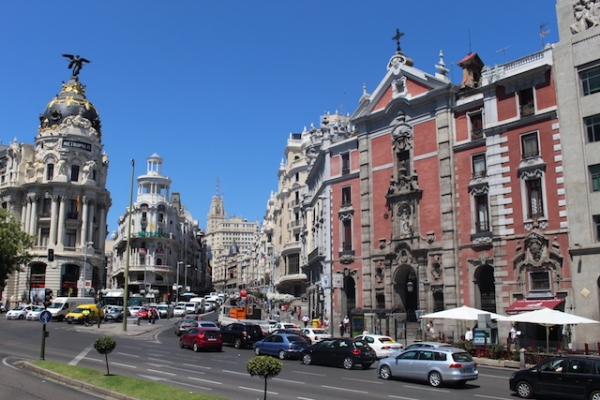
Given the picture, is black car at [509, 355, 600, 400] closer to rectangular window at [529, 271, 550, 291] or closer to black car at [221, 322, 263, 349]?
rectangular window at [529, 271, 550, 291]

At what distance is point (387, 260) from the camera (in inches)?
1753

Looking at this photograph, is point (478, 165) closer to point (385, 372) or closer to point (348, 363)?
point (348, 363)

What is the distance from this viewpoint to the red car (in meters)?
32.7

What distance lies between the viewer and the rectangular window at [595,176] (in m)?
32.7

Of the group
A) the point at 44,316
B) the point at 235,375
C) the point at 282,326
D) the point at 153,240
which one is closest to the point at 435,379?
the point at 235,375

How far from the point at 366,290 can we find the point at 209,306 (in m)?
57.7

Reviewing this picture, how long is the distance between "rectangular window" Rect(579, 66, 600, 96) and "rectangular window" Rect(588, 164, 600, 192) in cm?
442

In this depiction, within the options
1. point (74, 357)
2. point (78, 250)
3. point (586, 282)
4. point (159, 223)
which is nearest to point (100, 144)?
point (78, 250)

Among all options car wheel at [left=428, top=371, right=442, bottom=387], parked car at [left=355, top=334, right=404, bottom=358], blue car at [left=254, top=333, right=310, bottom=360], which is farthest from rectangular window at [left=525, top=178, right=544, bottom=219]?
car wheel at [left=428, top=371, right=442, bottom=387]

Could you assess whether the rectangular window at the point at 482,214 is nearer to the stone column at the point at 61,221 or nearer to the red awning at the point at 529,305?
the red awning at the point at 529,305

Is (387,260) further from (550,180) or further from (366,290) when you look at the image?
(550,180)

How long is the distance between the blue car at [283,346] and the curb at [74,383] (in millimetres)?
12175

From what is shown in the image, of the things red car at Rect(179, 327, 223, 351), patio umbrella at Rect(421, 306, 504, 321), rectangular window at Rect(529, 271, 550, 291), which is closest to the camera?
patio umbrella at Rect(421, 306, 504, 321)

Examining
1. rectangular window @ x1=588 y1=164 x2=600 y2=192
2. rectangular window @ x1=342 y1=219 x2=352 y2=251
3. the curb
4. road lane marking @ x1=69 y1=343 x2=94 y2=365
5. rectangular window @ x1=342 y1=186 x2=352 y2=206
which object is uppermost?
rectangular window @ x1=342 y1=186 x2=352 y2=206
